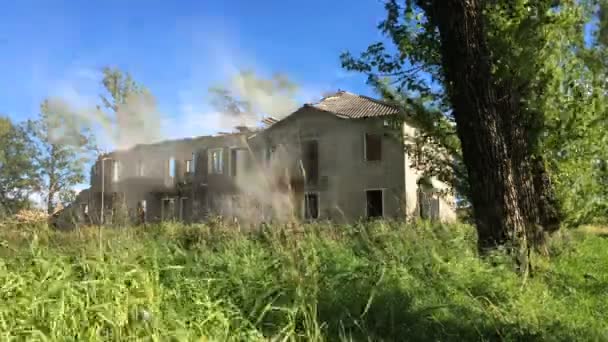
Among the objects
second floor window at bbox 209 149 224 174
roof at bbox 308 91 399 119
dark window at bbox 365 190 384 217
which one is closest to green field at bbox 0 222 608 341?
dark window at bbox 365 190 384 217

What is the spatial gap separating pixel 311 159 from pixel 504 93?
1753cm

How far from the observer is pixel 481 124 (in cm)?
640

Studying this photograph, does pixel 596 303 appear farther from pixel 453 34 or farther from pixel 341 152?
pixel 341 152

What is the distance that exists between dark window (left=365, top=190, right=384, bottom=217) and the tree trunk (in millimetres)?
14853

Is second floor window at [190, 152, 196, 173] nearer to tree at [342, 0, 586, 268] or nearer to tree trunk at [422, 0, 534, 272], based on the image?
tree at [342, 0, 586, 268]

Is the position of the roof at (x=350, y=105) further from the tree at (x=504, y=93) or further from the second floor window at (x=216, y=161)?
the tree at (x=504, y=93)

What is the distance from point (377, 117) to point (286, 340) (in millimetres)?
18367

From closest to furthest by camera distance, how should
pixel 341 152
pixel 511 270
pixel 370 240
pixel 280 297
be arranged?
pixel 280 297 < pixel 511 270 < pixel 370 240 < pixel 341 152

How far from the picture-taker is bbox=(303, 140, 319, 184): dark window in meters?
Answer: 23.5

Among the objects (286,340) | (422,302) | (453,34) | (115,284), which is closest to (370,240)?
(422,302)

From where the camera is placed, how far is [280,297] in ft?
13.3

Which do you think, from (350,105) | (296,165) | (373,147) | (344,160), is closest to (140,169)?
(344,160)

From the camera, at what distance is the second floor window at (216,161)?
26.8 metres

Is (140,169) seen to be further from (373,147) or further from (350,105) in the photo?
(373,147)
